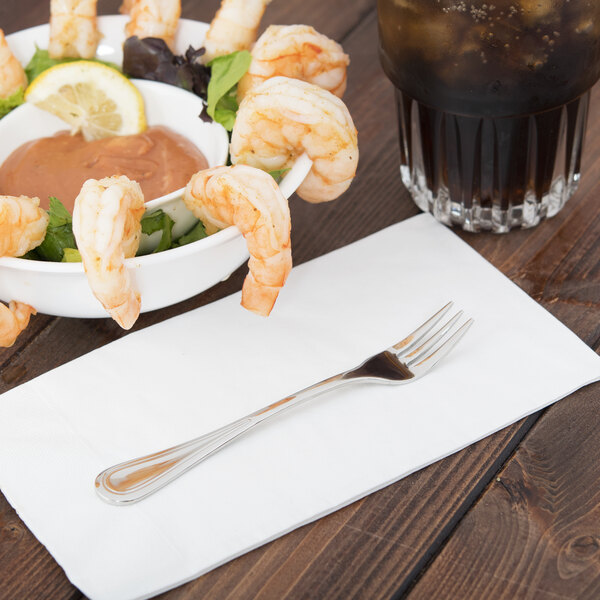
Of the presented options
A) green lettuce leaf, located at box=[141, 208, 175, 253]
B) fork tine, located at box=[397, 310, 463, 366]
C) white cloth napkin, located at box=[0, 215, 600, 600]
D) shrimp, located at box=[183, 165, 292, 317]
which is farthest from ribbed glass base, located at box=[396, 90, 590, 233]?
green lettuce leaf, located at box=[141, 208, 175, 253]

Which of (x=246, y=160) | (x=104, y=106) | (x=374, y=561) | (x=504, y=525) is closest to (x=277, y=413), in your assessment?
(x=374, y=561)

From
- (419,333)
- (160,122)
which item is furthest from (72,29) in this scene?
(419,333)

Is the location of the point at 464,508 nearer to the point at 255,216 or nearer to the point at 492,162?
the point at 255,216

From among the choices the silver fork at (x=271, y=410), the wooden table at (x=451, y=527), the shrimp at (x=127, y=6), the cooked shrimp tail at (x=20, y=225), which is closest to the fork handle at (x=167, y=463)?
the silver fork at (x=271, y=410)

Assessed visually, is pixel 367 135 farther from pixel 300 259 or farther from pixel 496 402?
pixel 496 402

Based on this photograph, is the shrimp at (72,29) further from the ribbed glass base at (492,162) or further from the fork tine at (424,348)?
the fork tine at (424,348)

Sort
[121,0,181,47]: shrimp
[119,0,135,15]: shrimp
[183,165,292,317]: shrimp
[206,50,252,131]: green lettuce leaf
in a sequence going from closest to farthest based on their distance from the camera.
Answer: [183,165,292,317]: shrimp
[206,50,252,131]: green lettuce leaf
[121,0,181,47]: shrimp
[119,0,135,15]: shrimp

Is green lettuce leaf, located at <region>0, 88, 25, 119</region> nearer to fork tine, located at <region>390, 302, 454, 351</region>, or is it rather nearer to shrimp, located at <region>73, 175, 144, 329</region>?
shrimp, located at <region>73, 175, 144, 329</region>
